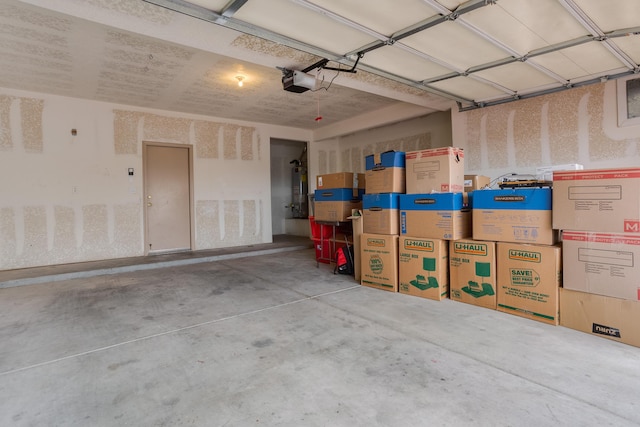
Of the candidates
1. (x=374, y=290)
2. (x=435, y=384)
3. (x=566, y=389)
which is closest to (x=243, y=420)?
(x=435, y=384)

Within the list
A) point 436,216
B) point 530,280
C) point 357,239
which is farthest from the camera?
point 357,239

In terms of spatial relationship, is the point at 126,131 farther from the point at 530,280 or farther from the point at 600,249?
the point at 600,249

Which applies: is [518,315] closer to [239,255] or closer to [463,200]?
[463,200]

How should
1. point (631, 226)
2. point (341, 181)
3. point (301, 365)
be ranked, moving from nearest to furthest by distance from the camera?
point (301, 365) < point (631, 226) < point (341, 181)

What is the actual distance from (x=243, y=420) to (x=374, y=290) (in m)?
2.50

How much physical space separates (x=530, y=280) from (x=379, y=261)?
1.56 meters

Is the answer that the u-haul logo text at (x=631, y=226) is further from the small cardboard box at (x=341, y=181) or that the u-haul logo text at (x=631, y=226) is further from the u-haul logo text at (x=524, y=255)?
the small cardboard box at (x=341, y=181)

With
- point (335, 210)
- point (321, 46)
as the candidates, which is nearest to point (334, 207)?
point (335, 210)

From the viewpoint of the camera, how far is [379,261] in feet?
12.7

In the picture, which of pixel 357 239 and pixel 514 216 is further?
pixel 357 239

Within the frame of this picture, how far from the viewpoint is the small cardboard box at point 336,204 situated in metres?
4.79

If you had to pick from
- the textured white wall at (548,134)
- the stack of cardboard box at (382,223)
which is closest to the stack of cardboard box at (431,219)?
the stack of cardboard box at (382,223)

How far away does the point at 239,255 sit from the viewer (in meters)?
6.20

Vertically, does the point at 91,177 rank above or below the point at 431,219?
above
